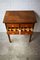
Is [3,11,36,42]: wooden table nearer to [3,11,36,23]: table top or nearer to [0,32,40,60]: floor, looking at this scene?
[3,11,36,23]: table top

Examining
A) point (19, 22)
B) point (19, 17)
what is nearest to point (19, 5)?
point (19, 17)

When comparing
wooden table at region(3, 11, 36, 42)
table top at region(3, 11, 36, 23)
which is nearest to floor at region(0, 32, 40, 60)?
wooden table at region(3, 11, 36, 42)

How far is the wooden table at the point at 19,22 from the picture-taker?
1703 mm

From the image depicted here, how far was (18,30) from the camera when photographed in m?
1.83

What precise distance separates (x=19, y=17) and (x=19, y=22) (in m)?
0.14

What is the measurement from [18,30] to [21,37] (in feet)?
1.56

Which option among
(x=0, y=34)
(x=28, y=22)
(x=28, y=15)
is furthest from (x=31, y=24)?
(x=0, y=34)

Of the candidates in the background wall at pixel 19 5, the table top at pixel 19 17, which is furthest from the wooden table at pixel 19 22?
the background wall at pixel 19 5

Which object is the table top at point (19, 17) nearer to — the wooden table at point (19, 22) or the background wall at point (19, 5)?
the wooden table at point (19, 22)

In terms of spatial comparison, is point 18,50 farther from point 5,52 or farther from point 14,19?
point 14,19

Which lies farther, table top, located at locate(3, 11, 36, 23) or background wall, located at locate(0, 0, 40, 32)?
background wall, located at locate(0, 0, 40, 32)

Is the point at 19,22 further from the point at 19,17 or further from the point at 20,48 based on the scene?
the point at 20,48

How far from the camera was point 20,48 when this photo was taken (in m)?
2.00

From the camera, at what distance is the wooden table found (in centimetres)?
170
